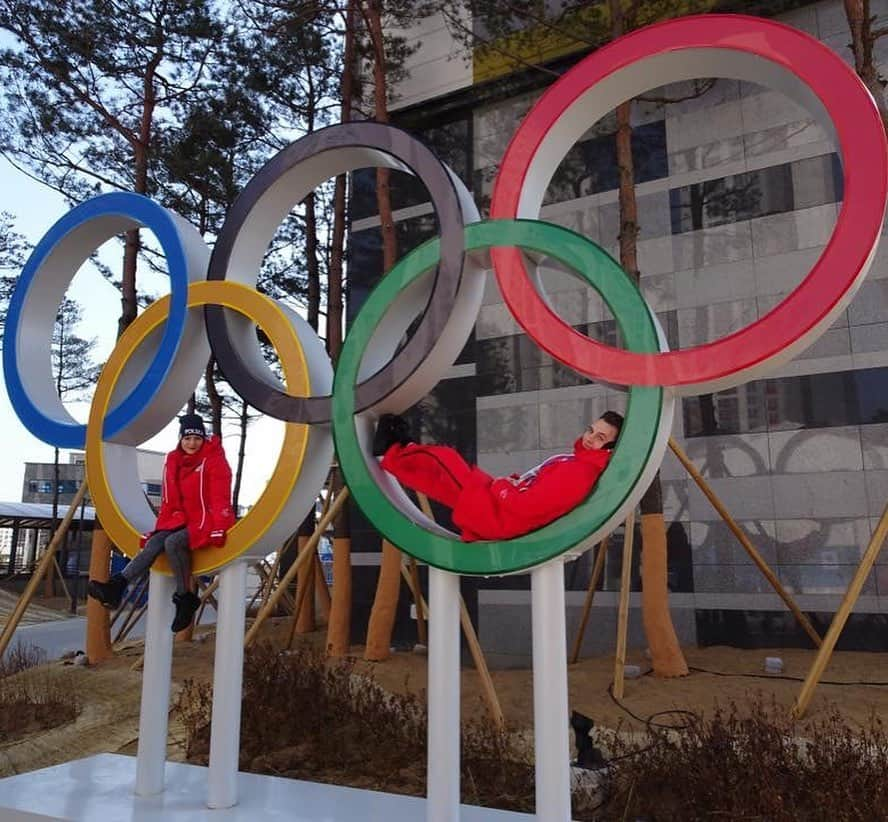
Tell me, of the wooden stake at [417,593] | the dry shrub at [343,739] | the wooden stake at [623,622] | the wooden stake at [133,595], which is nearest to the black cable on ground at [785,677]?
the wooden stake at [623,622]

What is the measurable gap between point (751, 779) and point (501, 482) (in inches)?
100

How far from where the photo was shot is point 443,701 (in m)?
3.75

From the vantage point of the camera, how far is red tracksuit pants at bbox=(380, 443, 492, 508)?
3848 mm

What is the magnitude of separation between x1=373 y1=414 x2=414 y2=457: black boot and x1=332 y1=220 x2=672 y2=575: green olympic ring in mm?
97

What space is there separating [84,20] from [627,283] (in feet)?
36.6

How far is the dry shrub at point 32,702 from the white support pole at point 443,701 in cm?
580

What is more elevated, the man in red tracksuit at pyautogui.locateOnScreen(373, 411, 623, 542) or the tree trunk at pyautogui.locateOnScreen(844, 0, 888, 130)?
the tree trunk at pyautogui.locateOnScreen(844, 0, 888, 130)

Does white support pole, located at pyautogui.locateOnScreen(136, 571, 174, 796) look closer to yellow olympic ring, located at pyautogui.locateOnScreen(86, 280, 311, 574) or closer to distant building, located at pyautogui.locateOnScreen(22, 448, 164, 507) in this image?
yellow olympic ring, located at pyautogui.locateOnScreen(86, 280, 311, 574)

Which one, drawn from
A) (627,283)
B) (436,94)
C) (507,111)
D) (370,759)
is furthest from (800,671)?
(436,94)

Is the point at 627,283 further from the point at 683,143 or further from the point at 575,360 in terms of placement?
the point at 683,143

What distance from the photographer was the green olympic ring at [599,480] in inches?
137

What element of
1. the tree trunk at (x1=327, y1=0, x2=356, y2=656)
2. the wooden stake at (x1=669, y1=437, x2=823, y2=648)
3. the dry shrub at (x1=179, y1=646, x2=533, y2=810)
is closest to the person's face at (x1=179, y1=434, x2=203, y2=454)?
the dry shrub at (x1=179, y1=646, x2=533, y2=810)

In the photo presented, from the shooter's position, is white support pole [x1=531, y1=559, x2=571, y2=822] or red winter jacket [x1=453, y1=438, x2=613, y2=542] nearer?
white support pole [x1=531, y1=559, x2=571, y2=822]

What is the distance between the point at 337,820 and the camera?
13.0 ft
